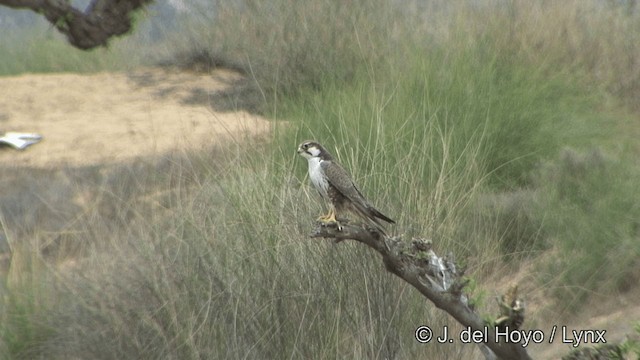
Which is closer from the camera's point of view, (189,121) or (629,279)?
(629,279)

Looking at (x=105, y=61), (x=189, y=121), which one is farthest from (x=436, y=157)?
(x=105, y=61)

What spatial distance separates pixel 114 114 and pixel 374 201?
5.43 metres

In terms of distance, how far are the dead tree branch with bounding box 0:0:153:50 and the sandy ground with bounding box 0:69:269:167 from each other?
54.1 inches

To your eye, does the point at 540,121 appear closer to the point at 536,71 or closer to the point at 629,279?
the point at 536,71

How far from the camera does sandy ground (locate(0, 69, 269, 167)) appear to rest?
8523mm

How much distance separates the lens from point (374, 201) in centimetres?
499

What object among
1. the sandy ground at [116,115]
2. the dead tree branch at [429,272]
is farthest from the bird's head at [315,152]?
the sandy ground at [116,115]

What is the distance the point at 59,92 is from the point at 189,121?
7.05 feet

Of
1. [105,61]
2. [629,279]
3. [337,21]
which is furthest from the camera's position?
[105,61]

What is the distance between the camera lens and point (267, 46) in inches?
398

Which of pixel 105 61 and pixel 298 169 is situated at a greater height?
pixel 298 169

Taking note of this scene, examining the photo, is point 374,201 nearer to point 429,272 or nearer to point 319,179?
point 319,179

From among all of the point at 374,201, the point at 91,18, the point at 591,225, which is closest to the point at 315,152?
the point at 374,201

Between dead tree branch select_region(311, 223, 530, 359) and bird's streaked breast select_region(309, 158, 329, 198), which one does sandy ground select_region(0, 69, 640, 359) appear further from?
dead tree branch select_region(311, 223, 530, 359)
